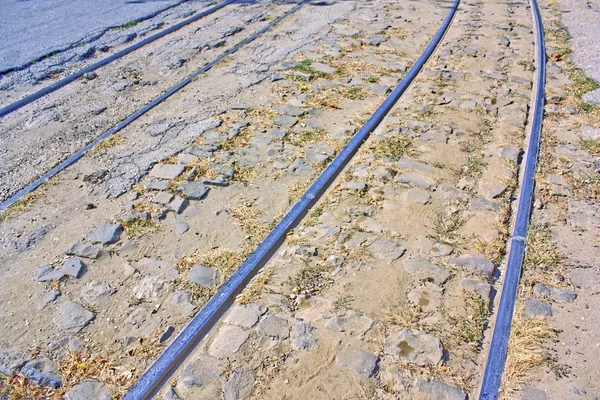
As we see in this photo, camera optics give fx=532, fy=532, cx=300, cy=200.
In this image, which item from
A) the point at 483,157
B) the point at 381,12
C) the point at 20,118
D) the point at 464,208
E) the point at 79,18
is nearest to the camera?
the point at 464,208

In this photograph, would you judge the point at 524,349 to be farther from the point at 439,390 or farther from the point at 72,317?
the point at 72,317

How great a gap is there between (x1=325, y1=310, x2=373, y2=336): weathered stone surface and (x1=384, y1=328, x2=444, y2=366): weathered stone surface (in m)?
0.16

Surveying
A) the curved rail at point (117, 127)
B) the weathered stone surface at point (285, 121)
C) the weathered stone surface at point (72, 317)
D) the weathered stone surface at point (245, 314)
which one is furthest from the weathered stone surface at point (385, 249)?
the curved rail at point (117, 127)

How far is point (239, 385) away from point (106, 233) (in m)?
1.68

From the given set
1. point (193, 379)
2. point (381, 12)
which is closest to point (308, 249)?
point (193, 379)

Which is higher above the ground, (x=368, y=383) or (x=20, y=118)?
(x=20, y=118)

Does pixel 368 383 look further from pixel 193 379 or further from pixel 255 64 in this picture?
pixel 255 64

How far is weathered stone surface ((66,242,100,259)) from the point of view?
3.62 meters

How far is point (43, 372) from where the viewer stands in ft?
9.21

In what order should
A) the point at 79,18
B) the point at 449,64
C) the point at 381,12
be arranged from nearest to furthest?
the point at 449,64 → the point at 79,18 → the point at 381,12

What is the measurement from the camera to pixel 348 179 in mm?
4391

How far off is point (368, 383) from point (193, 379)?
2.97 ft

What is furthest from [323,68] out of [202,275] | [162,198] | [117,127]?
[202,275]

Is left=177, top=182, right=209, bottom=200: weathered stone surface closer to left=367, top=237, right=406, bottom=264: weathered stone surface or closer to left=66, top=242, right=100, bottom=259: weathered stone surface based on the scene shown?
left=66, top=242, right=100, bottom=259: weathered stone surface
